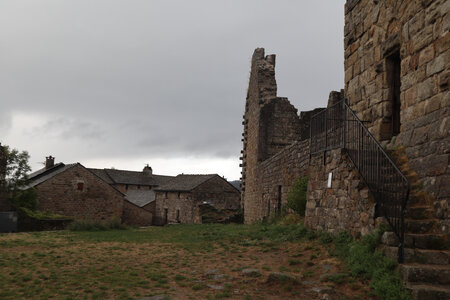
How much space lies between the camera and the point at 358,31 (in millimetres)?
9117

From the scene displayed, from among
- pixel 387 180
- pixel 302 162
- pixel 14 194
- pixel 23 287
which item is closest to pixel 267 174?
pixel 302 162

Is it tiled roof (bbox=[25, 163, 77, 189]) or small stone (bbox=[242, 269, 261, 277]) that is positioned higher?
tiled roof (bbox=[25, 163, 77, 189])

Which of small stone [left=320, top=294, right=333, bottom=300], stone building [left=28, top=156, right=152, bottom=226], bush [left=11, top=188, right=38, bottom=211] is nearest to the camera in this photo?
small stone [left=320, top=294, right=333, bottom=300]

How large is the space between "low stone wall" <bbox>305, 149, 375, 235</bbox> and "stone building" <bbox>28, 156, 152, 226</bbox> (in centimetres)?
2505

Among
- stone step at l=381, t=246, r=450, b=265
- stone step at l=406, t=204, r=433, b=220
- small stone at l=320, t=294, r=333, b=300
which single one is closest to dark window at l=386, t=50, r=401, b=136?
stone step at l=406, t=204, r=433, b=220

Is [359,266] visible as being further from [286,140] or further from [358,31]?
[286,140]

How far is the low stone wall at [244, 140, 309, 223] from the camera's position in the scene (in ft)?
43.8

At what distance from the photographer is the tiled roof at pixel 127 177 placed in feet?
186

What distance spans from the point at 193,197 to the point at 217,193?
8.40 ft

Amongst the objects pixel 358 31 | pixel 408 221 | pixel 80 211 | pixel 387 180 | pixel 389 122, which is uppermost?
pixel 358 31

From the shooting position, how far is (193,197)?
35.1 m

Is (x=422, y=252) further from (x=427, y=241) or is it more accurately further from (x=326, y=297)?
(x=326, y=297)

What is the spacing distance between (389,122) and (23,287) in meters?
7.77

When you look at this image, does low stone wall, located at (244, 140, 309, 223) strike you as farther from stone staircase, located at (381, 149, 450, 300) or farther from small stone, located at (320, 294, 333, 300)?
small stone, located at (320, 294, 333, 300)
